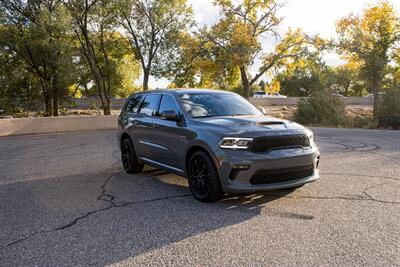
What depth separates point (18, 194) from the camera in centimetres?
671

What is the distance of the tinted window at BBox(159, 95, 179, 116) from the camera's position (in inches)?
265

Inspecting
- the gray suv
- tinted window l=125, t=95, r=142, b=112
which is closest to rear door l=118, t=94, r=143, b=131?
tinted window l=125, t=95, r=142, b=112

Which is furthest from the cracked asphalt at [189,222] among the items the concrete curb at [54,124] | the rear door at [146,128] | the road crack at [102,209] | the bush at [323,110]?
the bush at [323,110]

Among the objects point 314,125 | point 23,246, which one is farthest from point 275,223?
point 314,125

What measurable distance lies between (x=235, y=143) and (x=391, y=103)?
1520 cm

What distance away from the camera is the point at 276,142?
543 centimetres

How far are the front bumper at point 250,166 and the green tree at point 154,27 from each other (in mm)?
26155

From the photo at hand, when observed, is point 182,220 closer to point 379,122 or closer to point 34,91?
point 379,122

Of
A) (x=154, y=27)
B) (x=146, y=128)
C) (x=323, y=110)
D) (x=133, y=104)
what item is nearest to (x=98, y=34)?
(x=154, y=27)

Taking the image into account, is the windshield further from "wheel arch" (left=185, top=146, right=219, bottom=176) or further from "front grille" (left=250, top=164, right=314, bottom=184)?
"front grille" (left=250, top=164, right=314, bottom=184)

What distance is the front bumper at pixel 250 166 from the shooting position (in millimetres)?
Result: 5264

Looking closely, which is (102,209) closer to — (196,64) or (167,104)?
(167,104)

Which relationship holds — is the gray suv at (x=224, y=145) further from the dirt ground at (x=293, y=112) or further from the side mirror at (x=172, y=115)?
the dirt ground at (x=293, y=112)

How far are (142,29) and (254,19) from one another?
9.28m
